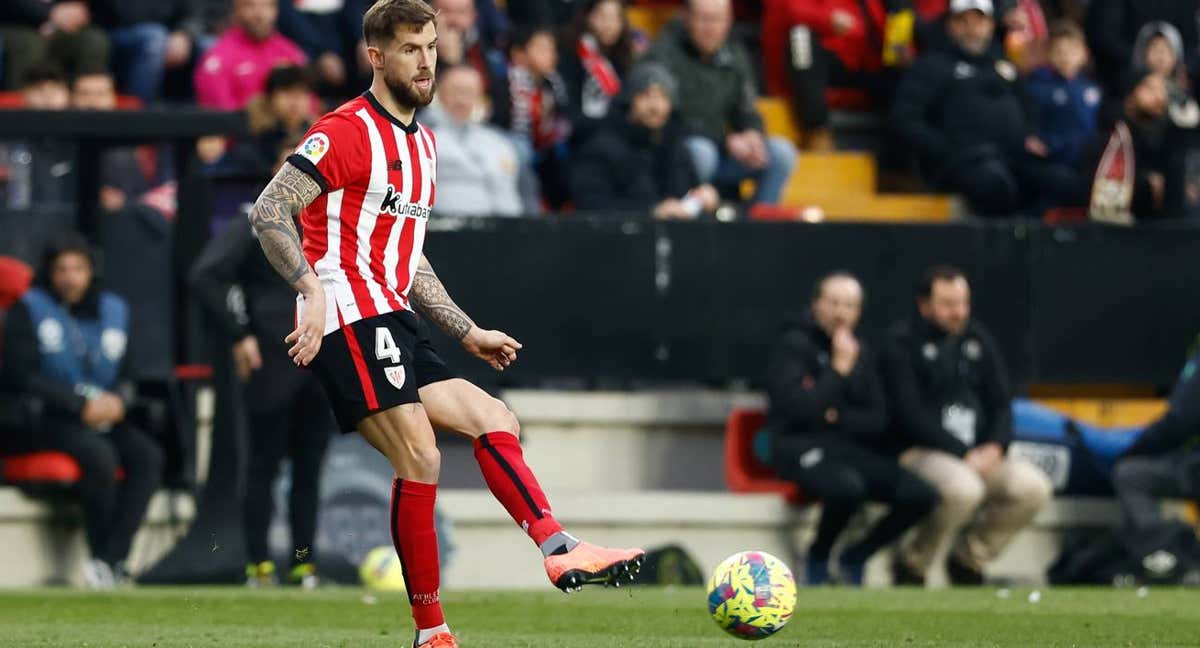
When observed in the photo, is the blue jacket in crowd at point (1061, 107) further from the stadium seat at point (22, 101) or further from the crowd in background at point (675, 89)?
the stadium seat at point (22, 101)

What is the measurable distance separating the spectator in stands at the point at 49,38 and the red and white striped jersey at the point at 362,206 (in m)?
7.03

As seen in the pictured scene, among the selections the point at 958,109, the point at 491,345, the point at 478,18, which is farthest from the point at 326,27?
the point at 491,345

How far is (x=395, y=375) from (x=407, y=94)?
89 cm

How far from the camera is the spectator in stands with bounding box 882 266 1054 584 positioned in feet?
42.2

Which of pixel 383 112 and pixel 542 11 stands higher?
pixel 542 11

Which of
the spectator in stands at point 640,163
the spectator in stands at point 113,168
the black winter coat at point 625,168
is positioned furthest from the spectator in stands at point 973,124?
the spectator in stands at point 113,168

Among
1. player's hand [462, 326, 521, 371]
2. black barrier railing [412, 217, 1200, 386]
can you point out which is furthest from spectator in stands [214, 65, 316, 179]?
player's hand [462, 326, 521, 371]

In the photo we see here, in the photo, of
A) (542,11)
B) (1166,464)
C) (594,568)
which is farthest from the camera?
(542,11)

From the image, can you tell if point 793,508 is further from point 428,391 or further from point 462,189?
point 428,391

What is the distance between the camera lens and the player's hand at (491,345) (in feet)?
24.4

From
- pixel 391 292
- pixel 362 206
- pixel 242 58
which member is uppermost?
pixel 242 58

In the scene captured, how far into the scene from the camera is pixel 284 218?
22.6 ft

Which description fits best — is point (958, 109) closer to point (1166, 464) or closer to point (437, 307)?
point (1166, 464)

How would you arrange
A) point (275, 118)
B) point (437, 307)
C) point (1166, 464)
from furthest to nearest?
point (1166, 464) → point (275, 118) → point (437, 307)
